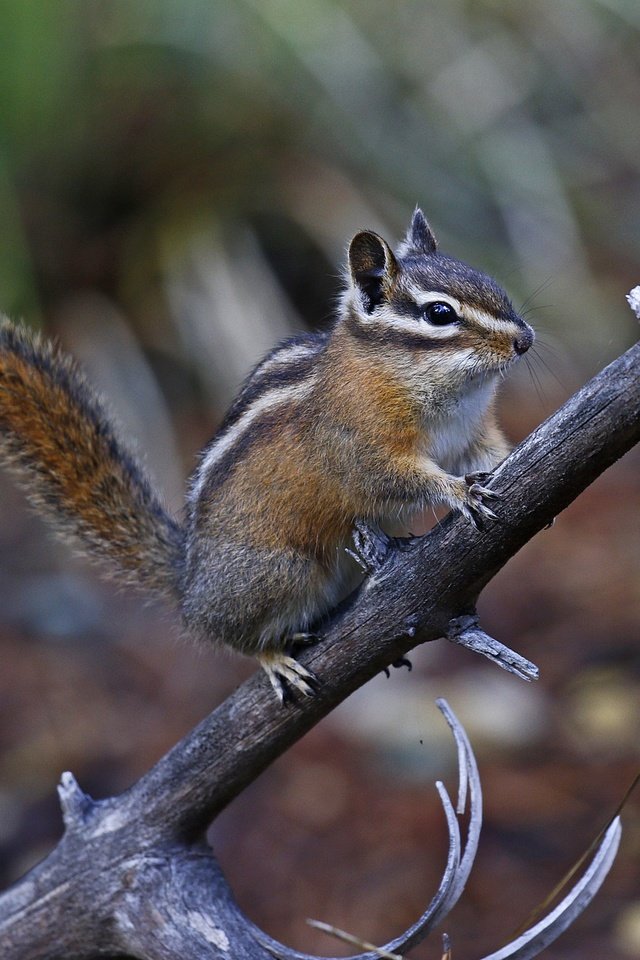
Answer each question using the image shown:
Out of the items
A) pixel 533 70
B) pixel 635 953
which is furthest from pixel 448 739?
pixel 533 70

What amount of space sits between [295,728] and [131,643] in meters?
2.56

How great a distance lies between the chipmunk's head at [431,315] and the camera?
2.21 meters

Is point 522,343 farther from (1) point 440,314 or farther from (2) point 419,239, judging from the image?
(2) point 419,239

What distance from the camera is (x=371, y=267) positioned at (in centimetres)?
243

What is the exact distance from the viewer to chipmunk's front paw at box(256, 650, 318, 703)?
2145 mm

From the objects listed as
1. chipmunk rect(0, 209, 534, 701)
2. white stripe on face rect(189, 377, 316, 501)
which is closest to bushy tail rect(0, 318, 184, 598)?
chipmunk rect(0, 209, 534, 701)

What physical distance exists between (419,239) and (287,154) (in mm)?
3263

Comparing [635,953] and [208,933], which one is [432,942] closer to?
[635,953]

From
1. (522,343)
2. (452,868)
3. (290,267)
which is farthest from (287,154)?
(452,868)

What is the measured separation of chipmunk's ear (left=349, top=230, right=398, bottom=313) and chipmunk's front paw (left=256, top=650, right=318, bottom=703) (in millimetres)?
755

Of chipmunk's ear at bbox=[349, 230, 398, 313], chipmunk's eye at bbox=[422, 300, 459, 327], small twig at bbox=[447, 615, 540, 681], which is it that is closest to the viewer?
small twig at bbox=[447, 615, 540, 681]

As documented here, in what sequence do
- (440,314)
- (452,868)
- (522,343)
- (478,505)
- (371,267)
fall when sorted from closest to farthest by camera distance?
(478,505) < (452,868) < (522,343) < (440,314) < (371,267)

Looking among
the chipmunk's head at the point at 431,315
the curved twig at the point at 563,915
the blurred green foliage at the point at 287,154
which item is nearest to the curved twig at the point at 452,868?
the curved twig at the point at 563,915

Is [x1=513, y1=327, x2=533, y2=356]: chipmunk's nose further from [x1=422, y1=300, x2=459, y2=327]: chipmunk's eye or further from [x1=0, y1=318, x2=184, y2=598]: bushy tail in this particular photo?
[x1=0, y1=318, x2=184, y2=598]: bushy tail
